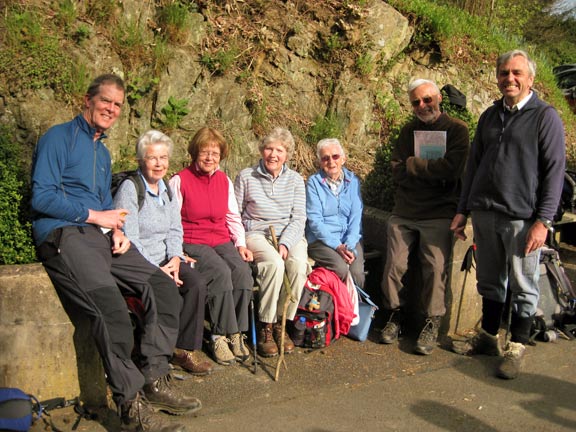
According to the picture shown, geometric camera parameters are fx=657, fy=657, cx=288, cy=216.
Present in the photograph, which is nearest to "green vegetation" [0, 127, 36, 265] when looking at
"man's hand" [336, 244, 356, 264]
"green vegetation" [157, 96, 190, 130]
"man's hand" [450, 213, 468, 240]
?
"man's hand" [336, 244, 356, 264]

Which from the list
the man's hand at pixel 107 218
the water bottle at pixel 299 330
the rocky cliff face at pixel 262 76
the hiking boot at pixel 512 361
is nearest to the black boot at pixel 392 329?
the water bottle at pixel 299 330

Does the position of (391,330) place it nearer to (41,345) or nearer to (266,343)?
(266,343)

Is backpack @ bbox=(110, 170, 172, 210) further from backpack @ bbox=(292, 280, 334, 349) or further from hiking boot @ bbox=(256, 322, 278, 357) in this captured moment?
backpack @ bbox=(292, 280, 334, 349)

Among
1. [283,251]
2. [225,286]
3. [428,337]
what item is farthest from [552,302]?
[225,286]

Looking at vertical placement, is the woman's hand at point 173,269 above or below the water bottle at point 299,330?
above

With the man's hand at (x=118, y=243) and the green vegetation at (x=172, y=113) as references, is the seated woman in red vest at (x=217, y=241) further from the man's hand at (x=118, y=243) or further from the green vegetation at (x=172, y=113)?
the green vegetation at (x=172, y=113)

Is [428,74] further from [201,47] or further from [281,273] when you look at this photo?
[281,273]

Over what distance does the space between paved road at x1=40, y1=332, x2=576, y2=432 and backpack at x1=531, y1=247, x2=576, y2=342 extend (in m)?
0.13

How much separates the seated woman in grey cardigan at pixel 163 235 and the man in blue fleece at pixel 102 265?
0.59ft

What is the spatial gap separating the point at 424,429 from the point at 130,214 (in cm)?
227

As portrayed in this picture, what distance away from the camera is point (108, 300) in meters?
3.67

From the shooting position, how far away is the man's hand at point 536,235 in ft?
14.2

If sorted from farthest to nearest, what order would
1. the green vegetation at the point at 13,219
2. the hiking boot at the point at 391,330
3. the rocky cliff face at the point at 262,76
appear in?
the rocky cliff face at the point at 262,76
the hiking boot at the point at 391,330
the green vegetation at the point at 13,219

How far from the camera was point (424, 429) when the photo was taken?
385 cm
